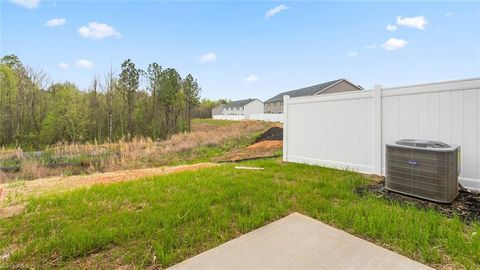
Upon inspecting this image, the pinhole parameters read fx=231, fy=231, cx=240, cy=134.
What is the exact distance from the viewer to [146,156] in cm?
1067

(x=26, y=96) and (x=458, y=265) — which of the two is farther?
(x=26, y=96)

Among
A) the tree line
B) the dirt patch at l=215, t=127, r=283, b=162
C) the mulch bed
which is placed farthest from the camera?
the tree line

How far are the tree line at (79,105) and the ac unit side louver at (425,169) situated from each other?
16001mm

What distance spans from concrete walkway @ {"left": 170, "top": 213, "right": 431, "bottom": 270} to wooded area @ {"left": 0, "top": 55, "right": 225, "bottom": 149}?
15.8 m

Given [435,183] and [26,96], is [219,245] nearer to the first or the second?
[435,183]

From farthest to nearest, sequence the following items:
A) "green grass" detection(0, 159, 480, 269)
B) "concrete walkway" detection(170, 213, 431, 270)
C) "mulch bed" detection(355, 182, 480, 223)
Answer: "mulch bed" detection(355, 182, 480, 223) → "green grass" detection(0, 159, 480, 269) → "concrete walkway" detection(170, 213, 431, 270)

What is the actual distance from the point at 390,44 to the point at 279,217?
936 cm

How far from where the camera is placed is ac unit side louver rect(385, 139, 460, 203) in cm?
303

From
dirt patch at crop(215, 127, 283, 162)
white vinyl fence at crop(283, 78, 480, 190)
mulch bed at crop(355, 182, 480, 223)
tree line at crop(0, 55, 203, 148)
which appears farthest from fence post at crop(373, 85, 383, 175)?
tree line at crop(0, 55, 203, 148)

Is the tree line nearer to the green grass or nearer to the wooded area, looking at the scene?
the wooded area

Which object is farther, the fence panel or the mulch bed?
the fence panel

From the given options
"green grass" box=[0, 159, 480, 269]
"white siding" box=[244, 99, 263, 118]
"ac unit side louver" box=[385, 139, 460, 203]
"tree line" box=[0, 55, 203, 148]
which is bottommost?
"green grass" box=[0, 159, 480, 269]

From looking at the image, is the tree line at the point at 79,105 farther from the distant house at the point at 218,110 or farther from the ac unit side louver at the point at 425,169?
the distant house at the point at 218,110

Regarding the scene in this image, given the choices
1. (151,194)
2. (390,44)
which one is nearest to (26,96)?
(151,194)
